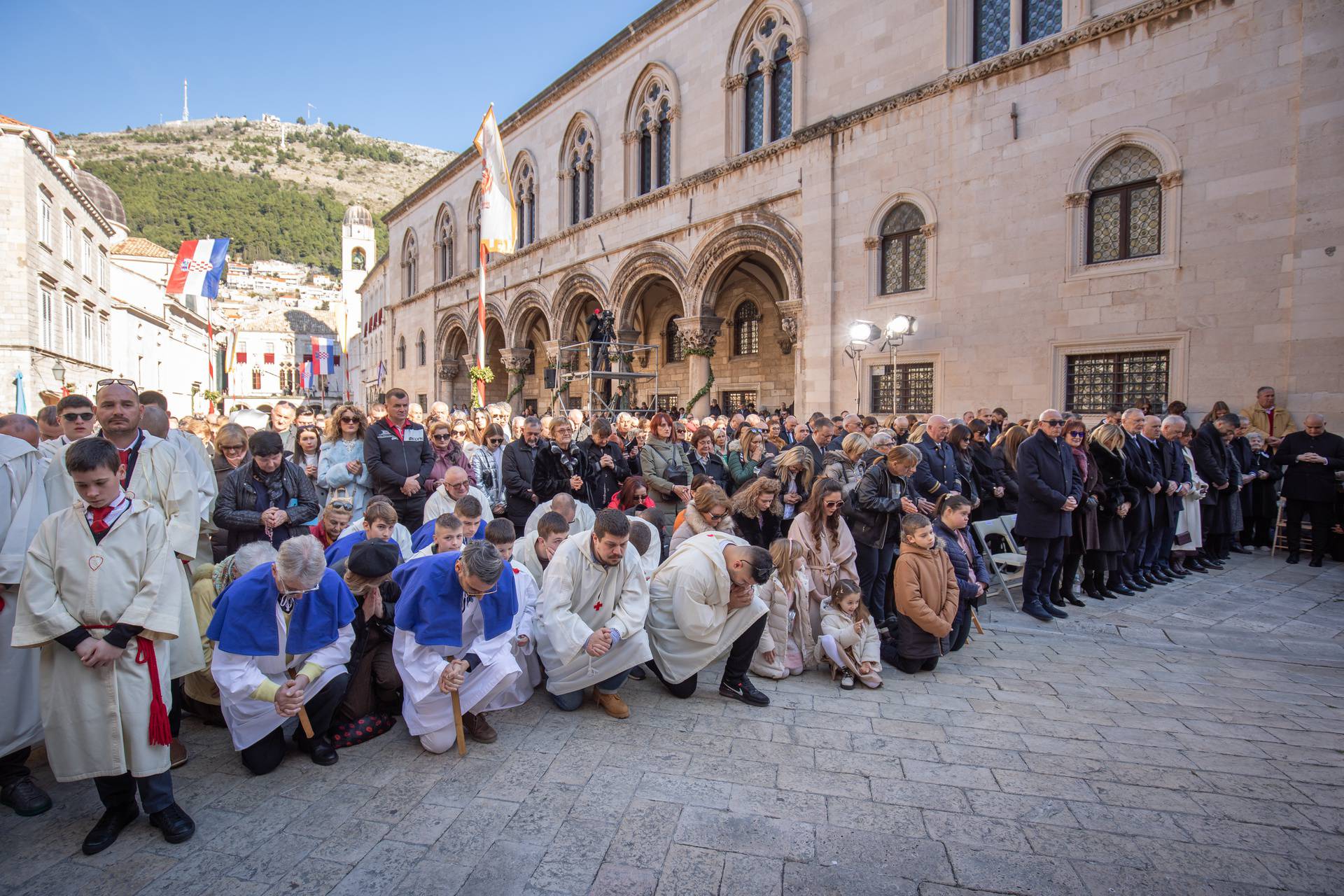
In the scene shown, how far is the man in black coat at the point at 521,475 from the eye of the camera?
6.76 m

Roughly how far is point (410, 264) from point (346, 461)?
3233 cm

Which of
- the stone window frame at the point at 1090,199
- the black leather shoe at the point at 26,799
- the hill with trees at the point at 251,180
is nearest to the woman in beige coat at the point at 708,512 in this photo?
the black leather shoe at the point at 26,799

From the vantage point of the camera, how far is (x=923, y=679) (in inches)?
195

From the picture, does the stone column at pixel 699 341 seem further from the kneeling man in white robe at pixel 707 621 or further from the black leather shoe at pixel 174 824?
the black leather shoe at pixel 174 824

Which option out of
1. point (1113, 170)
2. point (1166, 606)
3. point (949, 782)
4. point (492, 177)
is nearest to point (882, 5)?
point (1113, 170)

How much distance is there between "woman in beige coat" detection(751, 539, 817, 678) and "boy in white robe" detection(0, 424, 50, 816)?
4.15m

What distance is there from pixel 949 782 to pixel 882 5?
46.3 feet

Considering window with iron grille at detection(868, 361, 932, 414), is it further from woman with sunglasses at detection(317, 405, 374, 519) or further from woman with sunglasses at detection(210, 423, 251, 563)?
woman with sunglasses at detection(210, 423, 251, 563)

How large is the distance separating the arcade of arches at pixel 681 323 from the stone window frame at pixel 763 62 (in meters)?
2.78

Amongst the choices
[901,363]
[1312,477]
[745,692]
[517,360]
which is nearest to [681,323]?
[901,363]

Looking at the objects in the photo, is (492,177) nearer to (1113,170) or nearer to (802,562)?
(1113,170)

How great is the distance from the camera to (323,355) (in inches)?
2517

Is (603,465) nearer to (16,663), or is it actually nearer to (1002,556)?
(1002,556)

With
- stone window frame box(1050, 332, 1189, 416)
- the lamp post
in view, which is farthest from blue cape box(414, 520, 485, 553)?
stone window frame box(1050, 332, 1189, 416)
